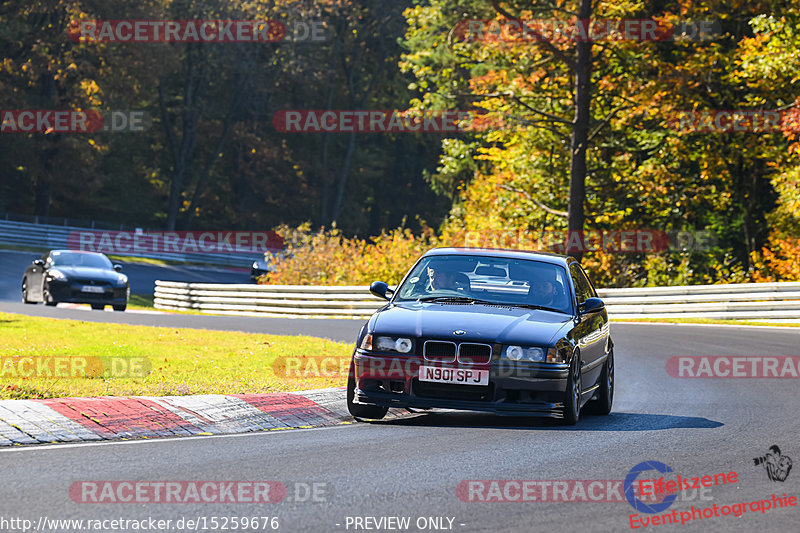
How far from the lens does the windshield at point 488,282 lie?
442 inches

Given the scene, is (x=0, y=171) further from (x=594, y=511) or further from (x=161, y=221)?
(x=594, y=511)

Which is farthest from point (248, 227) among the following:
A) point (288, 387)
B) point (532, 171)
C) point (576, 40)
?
point (288, 387)

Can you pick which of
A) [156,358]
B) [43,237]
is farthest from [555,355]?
[43,237]

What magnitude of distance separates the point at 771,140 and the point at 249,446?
2808 centimetres

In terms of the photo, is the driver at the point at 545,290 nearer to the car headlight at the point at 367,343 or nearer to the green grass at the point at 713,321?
the car headlight at the point at 367,343

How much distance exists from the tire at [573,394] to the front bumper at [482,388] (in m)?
0.07

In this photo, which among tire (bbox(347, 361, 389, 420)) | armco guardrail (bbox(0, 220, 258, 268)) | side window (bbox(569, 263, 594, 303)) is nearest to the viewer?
tire (bbox(347, 361, 389, 420))

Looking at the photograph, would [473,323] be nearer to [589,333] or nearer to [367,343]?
[367,343]

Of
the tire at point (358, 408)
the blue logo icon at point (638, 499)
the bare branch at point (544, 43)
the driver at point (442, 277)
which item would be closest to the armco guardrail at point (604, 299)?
the bare branch at point (544, 43)

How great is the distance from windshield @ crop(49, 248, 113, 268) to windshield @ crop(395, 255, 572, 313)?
2108 centimetres

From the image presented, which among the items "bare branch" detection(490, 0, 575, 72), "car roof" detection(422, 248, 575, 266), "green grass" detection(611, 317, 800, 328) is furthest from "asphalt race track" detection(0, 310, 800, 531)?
"bare branch" detection(490, 0, 575, 72)

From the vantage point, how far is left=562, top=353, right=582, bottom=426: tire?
10.1 metres

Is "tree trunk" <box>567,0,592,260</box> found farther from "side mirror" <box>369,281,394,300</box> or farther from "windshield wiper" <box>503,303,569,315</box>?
"windshield wiper" <box>503,303,569,315</box>

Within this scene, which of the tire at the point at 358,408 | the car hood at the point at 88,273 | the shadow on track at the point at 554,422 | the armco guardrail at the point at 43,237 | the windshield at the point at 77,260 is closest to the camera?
the tire at the point at 358,408
